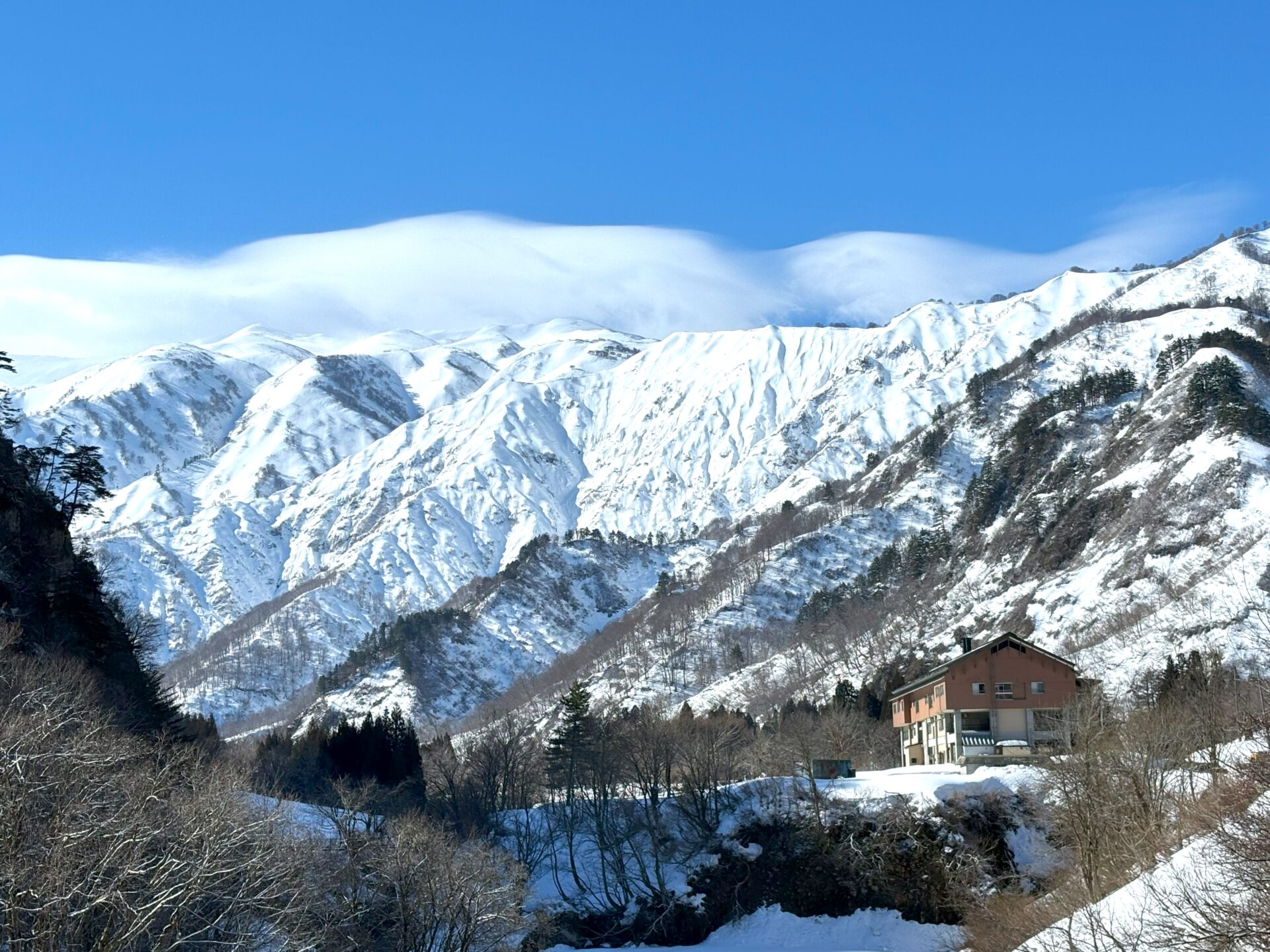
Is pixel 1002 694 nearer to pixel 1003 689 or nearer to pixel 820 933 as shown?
pixel 1003 689

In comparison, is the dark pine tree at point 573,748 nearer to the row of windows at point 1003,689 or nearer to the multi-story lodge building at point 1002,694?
the multi-story lodge building at point 1002,694

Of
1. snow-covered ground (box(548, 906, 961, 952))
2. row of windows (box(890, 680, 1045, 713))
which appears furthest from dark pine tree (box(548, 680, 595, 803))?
row of windows (box(890, 680, 1045, 713))

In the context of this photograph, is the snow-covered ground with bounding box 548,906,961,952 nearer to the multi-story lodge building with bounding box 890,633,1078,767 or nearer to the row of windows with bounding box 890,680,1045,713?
the multi-story lodge building with bounding box 890,633,1078,767

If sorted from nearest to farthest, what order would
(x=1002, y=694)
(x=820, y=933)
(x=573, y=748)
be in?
(x=820, y=933)
(x=1002, y=694)
(x=573, y=748)

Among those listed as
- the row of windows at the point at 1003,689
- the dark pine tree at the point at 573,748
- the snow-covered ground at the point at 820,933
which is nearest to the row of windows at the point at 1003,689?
the row of windows at the point at 1003,689

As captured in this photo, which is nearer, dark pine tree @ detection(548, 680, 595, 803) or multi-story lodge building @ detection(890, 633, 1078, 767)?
multi-story lodge building @ detection(890, 633, 1078, 767)

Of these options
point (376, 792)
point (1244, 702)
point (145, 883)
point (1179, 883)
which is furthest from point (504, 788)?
point (1179, 883)

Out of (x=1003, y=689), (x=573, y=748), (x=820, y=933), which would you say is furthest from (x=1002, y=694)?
(x=573, y=748)

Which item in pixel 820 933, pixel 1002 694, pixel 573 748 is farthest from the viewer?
pixel 573 748

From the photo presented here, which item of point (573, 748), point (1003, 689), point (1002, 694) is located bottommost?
point (573, 748)

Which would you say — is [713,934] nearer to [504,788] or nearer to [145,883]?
[504,788]

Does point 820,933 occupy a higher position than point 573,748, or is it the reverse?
point 573,748

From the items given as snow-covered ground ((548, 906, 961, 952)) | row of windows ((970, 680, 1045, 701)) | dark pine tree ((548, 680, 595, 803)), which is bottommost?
snow-covered ground ((548, 906, 961, 952))

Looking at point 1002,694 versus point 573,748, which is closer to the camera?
point 1002,694
